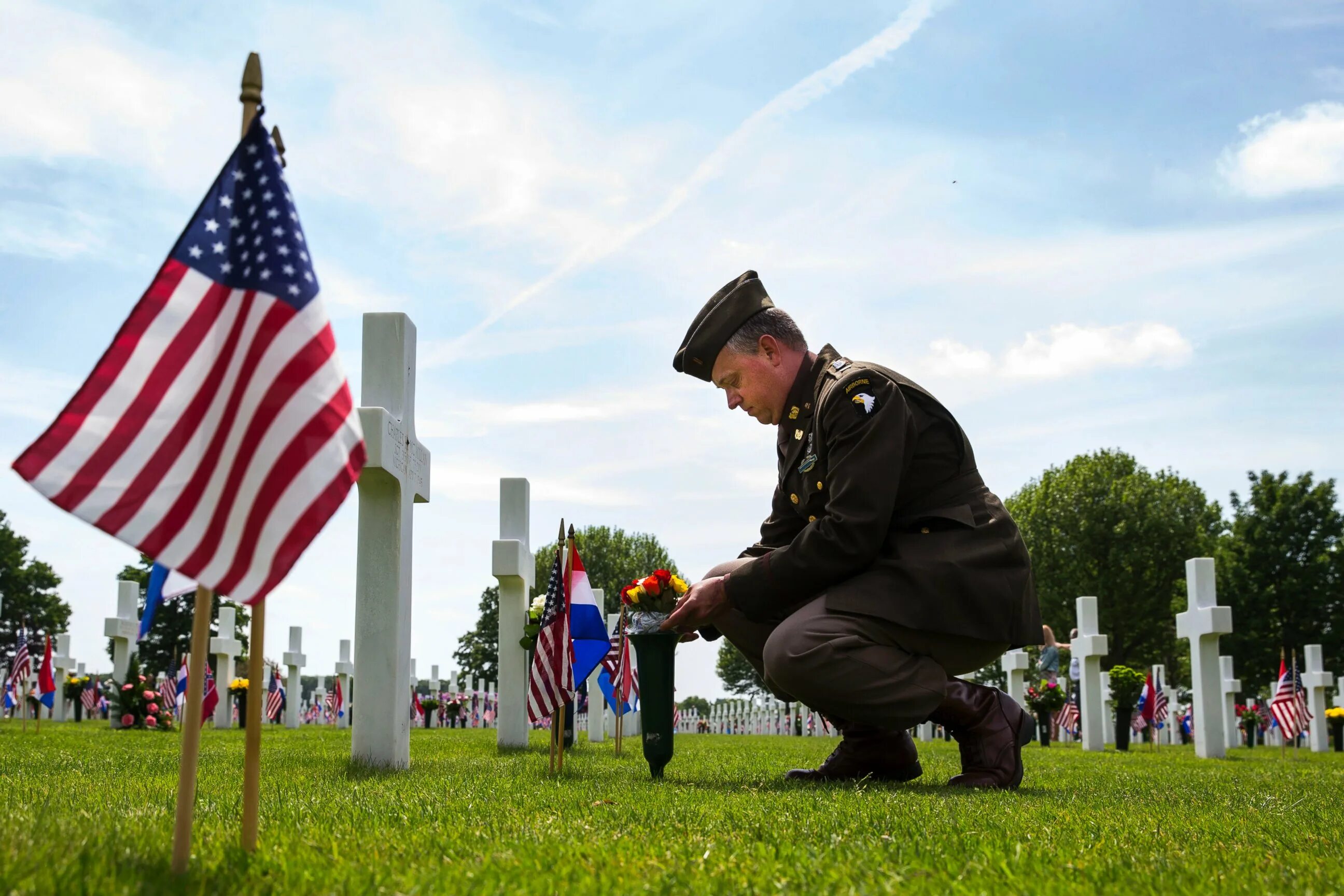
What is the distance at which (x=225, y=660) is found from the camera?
2150 centimetres

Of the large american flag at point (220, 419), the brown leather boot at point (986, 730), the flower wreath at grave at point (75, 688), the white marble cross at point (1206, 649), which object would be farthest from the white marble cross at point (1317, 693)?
the large american flag at point (220, 419)

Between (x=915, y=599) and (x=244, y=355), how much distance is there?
3.05 metres

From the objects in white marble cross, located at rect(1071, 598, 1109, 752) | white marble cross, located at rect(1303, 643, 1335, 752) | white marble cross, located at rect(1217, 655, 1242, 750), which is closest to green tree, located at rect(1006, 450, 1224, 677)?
white marble cross, located at rect(1217, 655, 1242, 750)

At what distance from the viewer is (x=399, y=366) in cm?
659

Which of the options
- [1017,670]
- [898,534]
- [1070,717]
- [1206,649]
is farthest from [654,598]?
[1070,717]

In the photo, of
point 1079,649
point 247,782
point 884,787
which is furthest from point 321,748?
point 1079,649

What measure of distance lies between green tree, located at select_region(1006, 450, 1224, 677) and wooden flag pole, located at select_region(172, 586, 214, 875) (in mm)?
40267

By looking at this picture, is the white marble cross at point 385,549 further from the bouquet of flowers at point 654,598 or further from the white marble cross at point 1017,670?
the white marble cross at point 1017,670

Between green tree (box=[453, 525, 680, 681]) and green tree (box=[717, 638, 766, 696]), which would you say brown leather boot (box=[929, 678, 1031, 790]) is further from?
green tree (box=[717, 638, 766, 696])

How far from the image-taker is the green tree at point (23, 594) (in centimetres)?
5331

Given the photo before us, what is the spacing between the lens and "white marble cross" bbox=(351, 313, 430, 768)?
246 inches

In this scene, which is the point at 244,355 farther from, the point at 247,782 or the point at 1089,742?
the point at 1089,742

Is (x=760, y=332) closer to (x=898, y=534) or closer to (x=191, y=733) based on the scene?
(x=898, y=534)

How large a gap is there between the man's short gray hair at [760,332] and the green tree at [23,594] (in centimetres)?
5543
